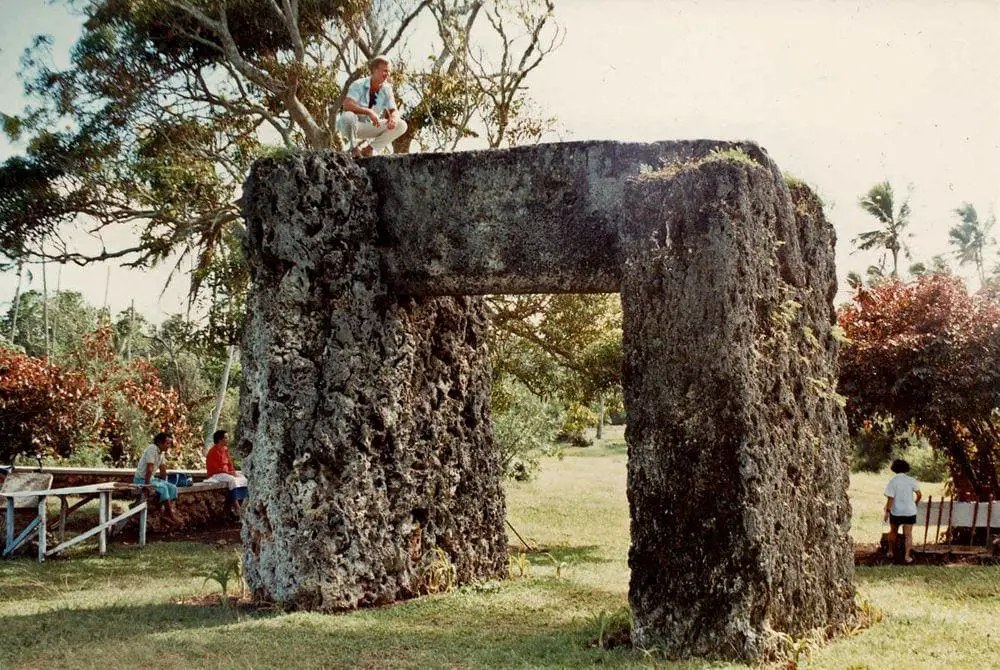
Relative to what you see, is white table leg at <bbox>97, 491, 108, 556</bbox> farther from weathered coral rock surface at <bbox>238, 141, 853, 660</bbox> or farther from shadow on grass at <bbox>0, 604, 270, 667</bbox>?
weathered coral rock surface at <bbox>238, 141, 853, 660</bbox>

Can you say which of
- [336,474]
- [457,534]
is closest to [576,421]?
[457,534]

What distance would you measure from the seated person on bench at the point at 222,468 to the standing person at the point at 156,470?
0.89 m

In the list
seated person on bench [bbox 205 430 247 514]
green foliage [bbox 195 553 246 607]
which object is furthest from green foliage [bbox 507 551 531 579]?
seated person on bench [bbox 205 430 247 514]

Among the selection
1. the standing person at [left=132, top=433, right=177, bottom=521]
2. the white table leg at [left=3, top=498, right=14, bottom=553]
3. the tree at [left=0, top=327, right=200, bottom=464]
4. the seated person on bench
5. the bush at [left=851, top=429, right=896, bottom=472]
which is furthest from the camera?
the bush at [left=851, top=429, right=896, bottom=472]

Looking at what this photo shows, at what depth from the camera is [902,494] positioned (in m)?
11.9

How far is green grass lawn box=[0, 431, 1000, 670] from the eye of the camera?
22.4ft

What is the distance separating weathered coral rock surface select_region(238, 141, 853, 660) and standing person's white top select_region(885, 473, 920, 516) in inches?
174

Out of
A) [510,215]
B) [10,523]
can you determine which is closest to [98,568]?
[10,523]

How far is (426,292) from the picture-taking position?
28.9 feet

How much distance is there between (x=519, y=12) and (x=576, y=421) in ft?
23.0

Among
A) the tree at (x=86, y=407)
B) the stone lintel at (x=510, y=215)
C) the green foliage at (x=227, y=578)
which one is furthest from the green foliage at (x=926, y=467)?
the green foliage at (x=227, y=578)

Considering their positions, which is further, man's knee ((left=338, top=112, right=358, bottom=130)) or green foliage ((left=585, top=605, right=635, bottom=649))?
man's knee ((left=338, top=112, right=358, bottom=130))

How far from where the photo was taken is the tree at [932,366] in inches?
499

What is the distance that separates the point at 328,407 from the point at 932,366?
28.0ft
